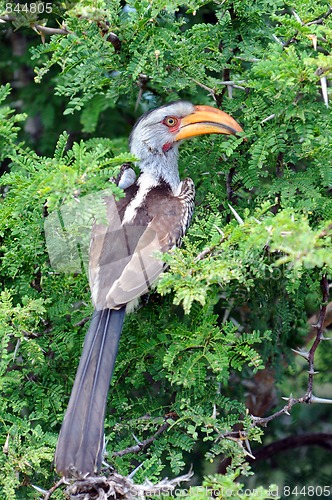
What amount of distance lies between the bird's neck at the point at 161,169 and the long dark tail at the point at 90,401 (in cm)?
123

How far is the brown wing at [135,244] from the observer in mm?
3602

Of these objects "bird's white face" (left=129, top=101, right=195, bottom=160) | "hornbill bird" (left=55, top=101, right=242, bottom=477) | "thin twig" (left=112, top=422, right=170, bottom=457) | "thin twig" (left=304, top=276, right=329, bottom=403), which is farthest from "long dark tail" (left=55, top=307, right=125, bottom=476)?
"bird's white face" (left=129, top=101, right=195, bottom=160)

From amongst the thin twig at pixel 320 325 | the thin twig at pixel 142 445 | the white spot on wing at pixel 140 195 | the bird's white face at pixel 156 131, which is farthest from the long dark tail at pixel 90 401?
the bird's white face at pixel 156 131

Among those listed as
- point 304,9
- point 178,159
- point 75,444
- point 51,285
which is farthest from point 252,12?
point 75,444

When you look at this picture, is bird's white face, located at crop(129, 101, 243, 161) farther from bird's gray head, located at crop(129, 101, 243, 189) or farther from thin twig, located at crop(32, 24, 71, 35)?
thin twig, located at crop(32, 24, 71, 35)

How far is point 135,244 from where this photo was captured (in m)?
3.87

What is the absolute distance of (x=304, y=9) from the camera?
3369 mm

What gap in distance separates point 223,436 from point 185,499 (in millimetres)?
608

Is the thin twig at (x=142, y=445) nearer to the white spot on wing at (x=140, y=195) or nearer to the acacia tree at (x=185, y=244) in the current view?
the acacia tree at (x=185, y=244)

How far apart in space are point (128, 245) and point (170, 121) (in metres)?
1.23

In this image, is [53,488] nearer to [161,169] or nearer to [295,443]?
[161,169]

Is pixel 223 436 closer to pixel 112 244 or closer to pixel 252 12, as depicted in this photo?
pixel 112 244

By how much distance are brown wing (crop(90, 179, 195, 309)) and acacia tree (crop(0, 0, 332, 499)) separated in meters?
0.12

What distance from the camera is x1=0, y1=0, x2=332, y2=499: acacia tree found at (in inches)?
118
